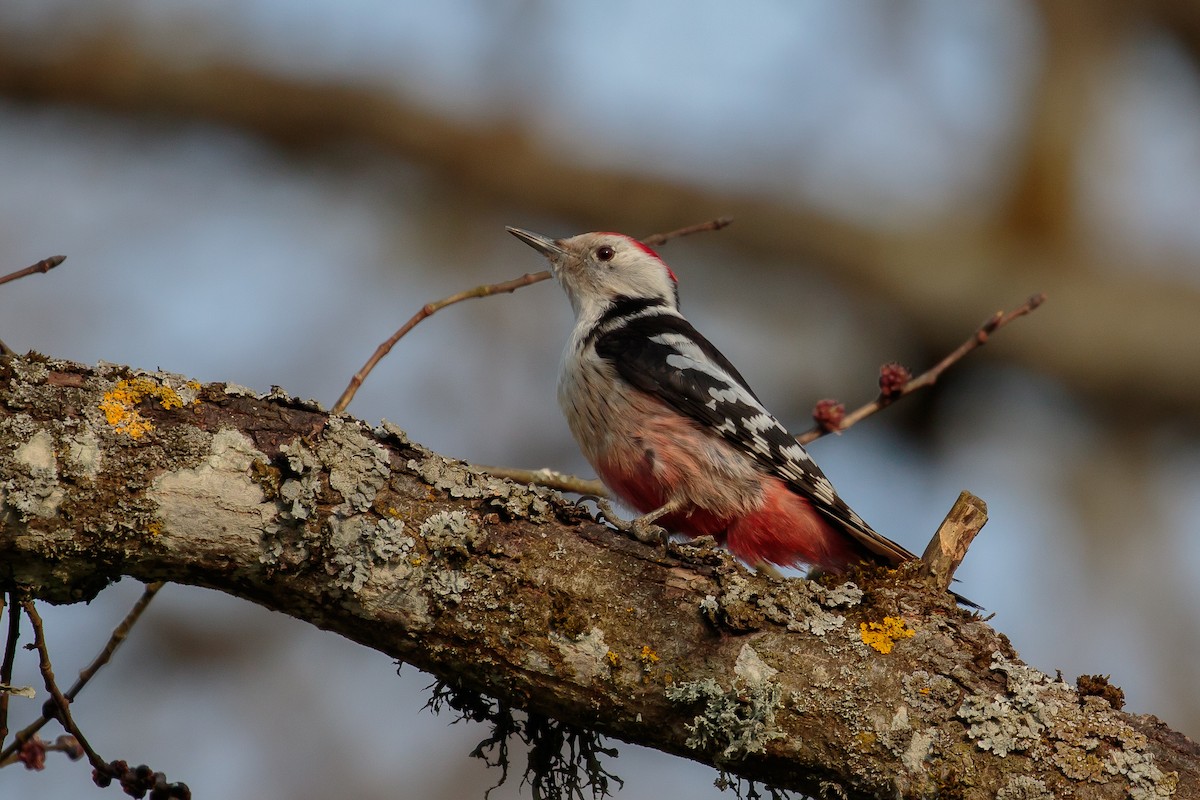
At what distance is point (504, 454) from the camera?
8.72m

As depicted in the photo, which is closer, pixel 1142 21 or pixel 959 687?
pixel 959 687

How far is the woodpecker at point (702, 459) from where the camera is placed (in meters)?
4.29

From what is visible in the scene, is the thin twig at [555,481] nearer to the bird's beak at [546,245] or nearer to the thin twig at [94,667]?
the thin twig at [94,667]

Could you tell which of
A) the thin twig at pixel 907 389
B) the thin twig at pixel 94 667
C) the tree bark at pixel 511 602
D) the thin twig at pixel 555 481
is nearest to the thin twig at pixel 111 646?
the thin twig at pixel 94 667

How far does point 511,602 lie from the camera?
2557 millimetres

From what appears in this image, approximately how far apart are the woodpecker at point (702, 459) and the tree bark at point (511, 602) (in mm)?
1414

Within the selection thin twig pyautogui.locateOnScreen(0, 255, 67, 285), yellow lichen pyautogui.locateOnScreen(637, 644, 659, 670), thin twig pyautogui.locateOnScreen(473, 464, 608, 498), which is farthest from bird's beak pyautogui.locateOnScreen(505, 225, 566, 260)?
yellow lichen pyautogui.locateOnScreen(637, 644, 659, 670)

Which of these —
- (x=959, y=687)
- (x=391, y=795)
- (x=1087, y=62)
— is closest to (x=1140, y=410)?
(x=1087, y=62)

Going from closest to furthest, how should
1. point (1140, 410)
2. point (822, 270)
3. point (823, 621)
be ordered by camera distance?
point (823, 621) → point (822, 270) → point (1140, 410)

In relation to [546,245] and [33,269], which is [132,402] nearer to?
[33,269]

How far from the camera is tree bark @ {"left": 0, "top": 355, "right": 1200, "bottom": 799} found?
2.42 metres

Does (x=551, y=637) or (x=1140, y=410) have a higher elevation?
(x=1140, y=410)

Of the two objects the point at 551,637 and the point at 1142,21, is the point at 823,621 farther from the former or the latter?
the point at 1142,21

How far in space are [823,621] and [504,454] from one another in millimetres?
6185
